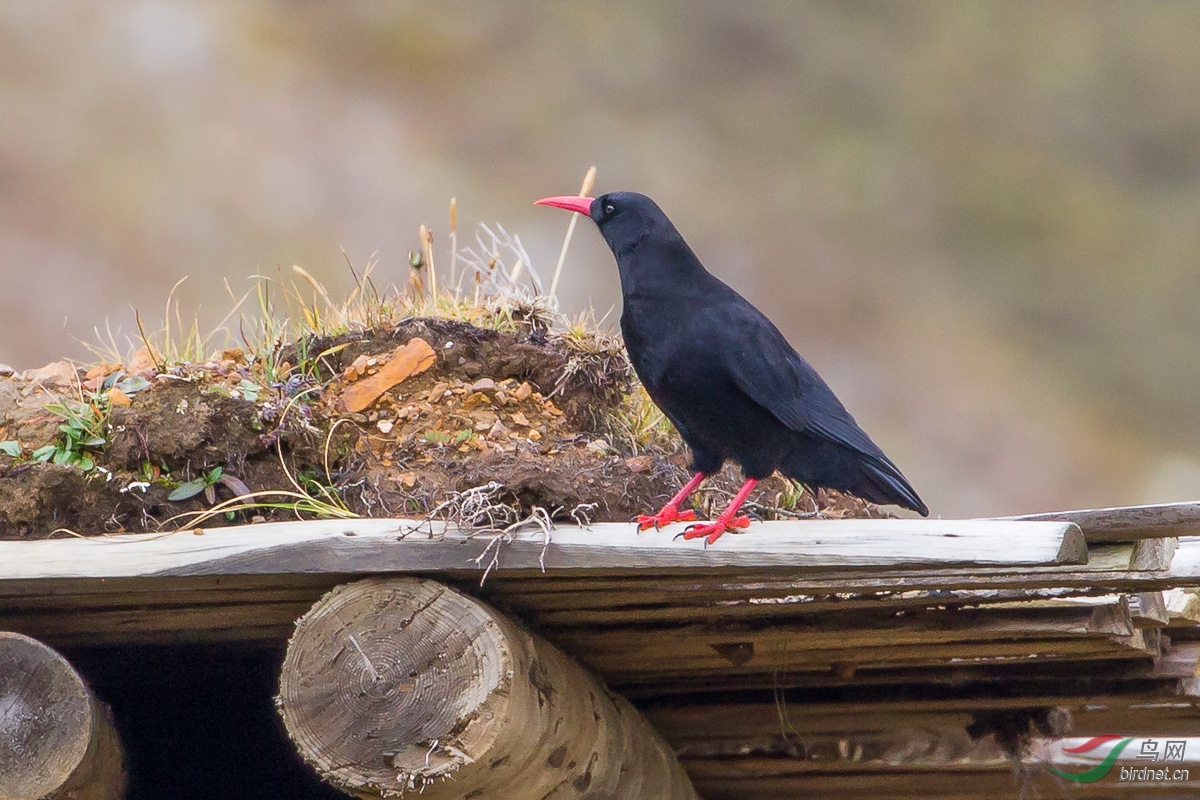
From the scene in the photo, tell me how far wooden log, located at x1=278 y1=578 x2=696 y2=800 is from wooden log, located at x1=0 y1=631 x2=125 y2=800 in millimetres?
456

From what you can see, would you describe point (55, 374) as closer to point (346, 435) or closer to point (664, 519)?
point (346, 435)

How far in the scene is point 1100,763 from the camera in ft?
11.8

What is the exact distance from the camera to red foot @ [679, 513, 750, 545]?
2.27 m

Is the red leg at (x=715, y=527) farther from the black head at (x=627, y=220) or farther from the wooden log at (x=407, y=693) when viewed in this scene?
the black head at (x=627, y=220)

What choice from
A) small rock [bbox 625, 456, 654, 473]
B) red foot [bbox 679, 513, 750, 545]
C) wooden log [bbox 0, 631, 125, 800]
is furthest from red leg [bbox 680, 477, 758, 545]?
wooden log [bbox 0, 631, 125, 800]

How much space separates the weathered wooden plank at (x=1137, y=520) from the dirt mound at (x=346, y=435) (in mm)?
884

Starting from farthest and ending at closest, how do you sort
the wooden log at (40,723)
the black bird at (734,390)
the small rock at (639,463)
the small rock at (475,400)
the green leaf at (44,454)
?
the small rock at (475,400)
the small rock at (639,463)
the black bird at (734,390)
the green leaf at (44,454)
the wooden log at (40,723)

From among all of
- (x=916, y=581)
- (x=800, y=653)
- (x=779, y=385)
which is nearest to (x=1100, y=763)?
(x=800, y=653)

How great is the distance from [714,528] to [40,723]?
4.33ft

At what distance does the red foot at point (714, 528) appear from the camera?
2.27m

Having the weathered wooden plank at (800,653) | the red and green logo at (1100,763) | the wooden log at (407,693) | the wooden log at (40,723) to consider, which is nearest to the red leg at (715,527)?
the wooden log at (407,693)

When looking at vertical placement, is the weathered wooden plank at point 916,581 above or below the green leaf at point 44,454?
above

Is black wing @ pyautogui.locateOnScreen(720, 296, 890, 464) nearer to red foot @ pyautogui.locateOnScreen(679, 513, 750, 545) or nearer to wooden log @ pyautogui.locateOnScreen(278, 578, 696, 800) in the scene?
red foot @ pyautogui.locateOnScreen(679, 513, 750, 545)

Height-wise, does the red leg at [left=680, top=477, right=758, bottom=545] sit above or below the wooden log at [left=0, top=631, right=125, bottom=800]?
above
